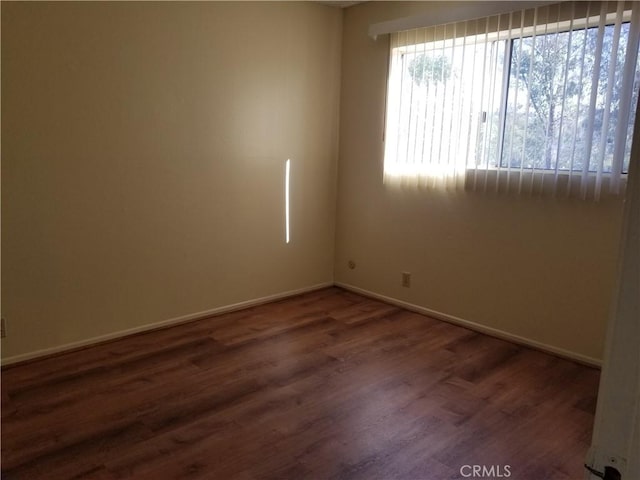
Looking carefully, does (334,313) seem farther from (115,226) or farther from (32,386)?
(32,386)

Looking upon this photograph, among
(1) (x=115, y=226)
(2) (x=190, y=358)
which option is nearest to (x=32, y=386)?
(2) (x=190, y=358)

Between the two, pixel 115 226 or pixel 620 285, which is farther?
pixel 115 226

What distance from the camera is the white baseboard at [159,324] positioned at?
116 inches

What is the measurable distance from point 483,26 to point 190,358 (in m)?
2.96

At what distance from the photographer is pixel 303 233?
Result: 434 cm

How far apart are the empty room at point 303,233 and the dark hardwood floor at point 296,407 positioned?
14 millimetres

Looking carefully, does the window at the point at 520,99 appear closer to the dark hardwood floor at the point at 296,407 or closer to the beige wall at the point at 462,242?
the beige wall at the point at 462,242

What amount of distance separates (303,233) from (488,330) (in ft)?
5.82

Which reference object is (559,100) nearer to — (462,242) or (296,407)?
(462,242)

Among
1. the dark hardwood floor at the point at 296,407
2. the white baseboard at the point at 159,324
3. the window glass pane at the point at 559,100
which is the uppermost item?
the window glass pane at the point at 559,100

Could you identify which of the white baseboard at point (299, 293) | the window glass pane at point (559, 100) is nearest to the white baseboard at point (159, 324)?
the white baseboard at point (299, 293)

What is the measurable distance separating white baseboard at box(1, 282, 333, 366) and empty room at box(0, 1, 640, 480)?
1 centimetres

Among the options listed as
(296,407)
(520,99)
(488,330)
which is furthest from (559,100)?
(296,407)

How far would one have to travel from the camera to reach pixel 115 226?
125 inches
